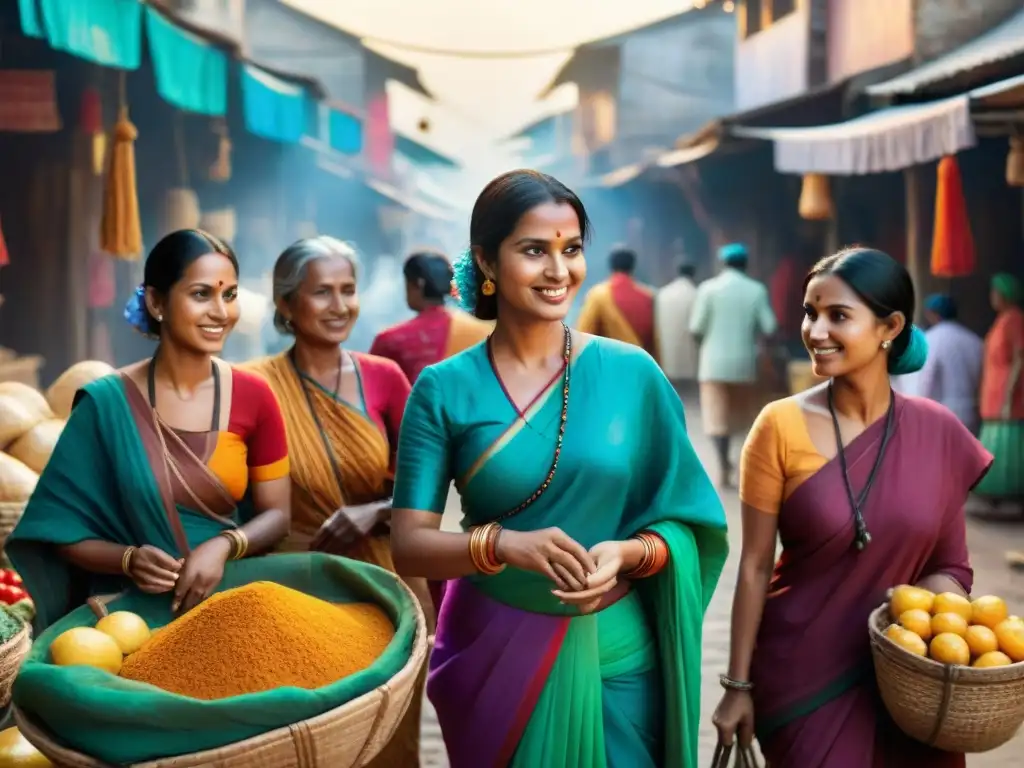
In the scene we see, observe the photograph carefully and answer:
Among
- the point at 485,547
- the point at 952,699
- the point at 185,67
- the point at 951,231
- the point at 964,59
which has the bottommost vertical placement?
the point at 952,699

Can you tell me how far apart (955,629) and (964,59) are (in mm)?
8922

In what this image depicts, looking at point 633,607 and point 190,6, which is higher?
point 190,6

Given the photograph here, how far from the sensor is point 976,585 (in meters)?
6.65

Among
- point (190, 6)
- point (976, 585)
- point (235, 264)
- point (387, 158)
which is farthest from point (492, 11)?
point (235, 264)

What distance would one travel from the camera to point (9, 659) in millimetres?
3000

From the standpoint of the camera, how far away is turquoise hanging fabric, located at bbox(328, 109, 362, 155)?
69.5 feet

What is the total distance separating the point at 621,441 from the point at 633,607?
1.26 feet

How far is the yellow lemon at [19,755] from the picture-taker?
9.17ft

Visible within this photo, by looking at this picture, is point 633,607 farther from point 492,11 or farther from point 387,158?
point 387,158

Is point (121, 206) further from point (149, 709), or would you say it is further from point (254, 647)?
point (149, 709)

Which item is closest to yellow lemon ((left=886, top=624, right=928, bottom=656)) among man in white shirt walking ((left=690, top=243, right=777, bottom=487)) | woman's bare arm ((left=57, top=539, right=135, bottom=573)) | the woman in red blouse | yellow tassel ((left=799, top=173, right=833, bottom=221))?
woman's bare arm ((left=57, top=539, right=135, bottom=573))

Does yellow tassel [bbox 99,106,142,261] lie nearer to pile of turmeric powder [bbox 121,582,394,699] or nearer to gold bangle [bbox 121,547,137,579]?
gold bangle [bbox 121,547,137,579]

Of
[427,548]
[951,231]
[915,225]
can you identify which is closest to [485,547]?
[427,548]

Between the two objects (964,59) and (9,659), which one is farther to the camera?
(964,59)
